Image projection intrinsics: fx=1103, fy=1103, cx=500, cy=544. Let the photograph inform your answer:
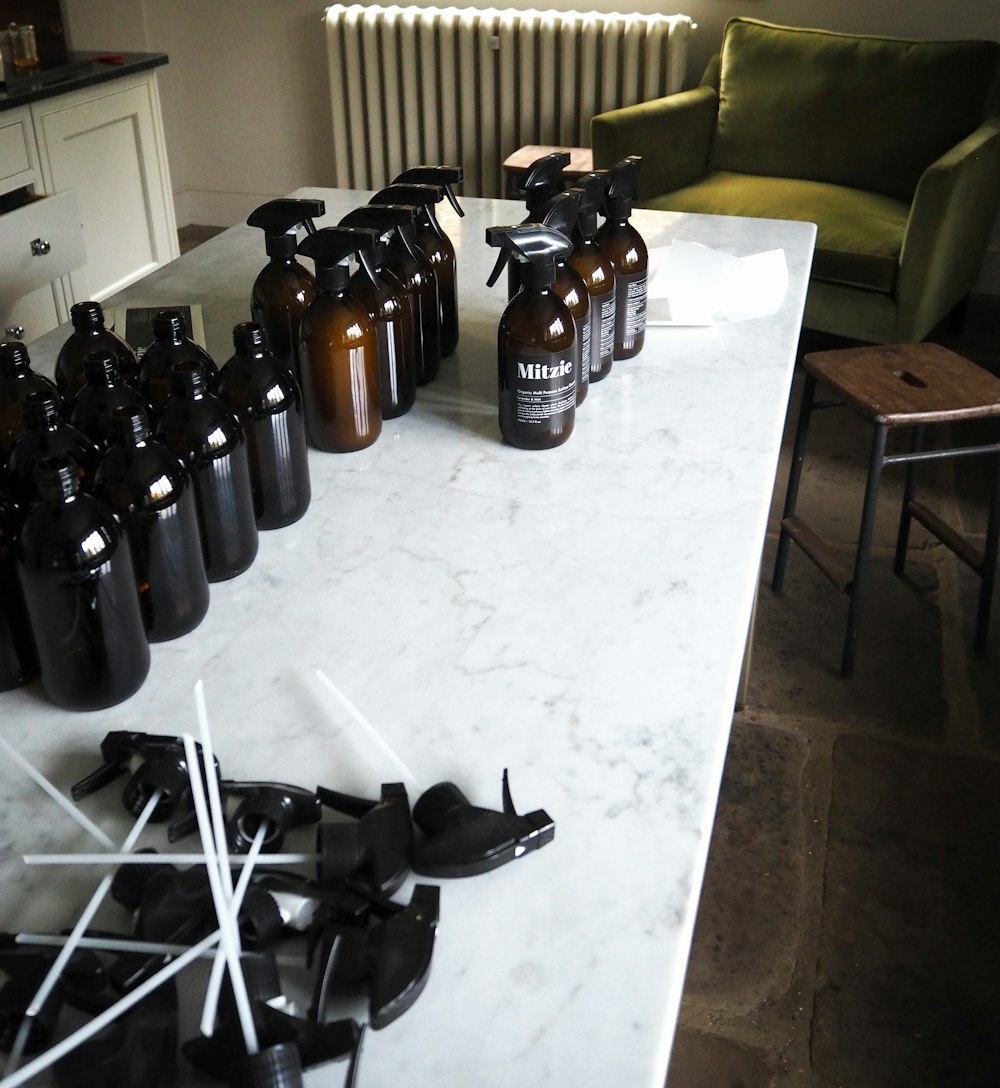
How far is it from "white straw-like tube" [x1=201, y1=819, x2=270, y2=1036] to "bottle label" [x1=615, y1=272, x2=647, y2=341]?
89 cm

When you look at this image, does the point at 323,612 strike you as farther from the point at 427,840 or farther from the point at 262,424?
the point at 427,840

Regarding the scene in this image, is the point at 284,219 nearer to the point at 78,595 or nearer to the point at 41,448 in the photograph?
the point at 41,448

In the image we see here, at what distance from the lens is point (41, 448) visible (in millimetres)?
863

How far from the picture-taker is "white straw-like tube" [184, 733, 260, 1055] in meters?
0.56

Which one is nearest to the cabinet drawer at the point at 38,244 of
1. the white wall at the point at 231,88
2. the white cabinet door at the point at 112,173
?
the white cabinet door at the point at 112,173

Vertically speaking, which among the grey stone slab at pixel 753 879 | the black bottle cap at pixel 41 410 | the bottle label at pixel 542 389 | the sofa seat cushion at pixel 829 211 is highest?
the black bottle cap at pixel 41 410

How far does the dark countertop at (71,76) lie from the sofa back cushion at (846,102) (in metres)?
1.76

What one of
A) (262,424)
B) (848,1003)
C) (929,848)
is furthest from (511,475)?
(929,848)

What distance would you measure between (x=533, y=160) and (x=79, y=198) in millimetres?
1442

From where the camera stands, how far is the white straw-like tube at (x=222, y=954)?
1.86 feet

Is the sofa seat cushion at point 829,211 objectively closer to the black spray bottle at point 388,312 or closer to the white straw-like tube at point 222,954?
the black spray bottle at point 388,312

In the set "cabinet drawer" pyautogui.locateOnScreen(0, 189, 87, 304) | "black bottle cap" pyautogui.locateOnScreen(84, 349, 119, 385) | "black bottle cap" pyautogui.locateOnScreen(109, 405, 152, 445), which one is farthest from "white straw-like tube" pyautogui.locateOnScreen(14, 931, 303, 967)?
"cabinet drawer" pyautogui.locateOnScreen(0, 189, 87, 304)

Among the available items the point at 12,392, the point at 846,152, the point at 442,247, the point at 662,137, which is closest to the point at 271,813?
the point at 12,392

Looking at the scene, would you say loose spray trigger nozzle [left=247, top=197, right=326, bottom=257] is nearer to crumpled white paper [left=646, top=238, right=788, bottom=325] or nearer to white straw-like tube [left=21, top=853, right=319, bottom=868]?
crumpled white paper [left=646, top=238, right=788, bottom=325]
